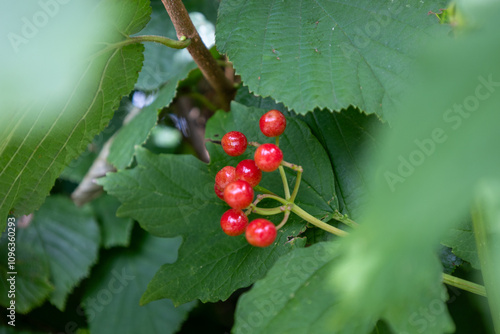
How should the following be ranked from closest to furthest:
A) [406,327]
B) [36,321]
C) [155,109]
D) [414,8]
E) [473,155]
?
[473,155]
[406,327]
[414,8]
[155,109]
[36,321]

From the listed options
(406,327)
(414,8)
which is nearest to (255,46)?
(414,8)

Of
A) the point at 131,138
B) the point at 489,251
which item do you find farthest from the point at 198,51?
the point at 489,251

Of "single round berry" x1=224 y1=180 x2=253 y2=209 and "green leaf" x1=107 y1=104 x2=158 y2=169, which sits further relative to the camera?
"green leaf" x1=107 y1=104 x2=158 y2=169

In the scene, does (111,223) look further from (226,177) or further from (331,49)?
(331,49)

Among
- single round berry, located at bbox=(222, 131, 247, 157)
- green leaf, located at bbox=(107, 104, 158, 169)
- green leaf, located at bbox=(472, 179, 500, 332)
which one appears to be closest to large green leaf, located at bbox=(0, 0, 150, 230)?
green leaf, located at bbox=(107, 104, 158, 169)

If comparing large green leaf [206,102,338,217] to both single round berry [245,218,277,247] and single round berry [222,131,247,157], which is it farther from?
single round berry [245,218,277,247]

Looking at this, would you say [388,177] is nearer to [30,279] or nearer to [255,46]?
[255,46]
